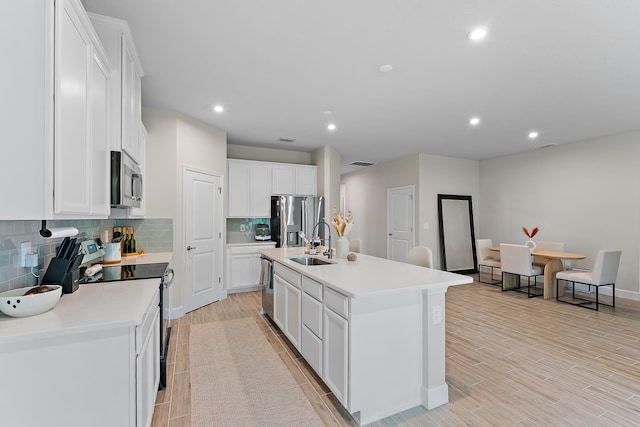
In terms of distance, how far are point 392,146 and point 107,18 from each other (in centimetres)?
472

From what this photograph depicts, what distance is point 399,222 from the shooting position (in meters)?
6.94

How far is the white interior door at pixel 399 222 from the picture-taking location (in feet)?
21.7

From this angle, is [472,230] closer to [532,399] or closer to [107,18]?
[532,399]

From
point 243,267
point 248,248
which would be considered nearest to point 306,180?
point 248,248

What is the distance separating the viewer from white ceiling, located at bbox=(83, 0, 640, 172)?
1997 millimetres

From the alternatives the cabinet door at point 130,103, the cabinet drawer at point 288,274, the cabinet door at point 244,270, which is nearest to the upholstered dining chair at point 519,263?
the cabinet drawer at point 288,274

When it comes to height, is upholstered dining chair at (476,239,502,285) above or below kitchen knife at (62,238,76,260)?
below

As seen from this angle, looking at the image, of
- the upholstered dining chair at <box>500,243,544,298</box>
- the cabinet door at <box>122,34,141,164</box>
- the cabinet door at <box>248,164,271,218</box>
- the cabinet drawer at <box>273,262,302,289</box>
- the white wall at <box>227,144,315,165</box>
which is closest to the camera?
the cabinet door at <box>122,34,141,164</box>

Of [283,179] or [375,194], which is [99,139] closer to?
[283,179]

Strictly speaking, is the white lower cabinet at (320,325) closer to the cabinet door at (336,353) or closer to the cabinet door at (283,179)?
the cabinet door at (336,353)

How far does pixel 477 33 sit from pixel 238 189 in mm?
4138

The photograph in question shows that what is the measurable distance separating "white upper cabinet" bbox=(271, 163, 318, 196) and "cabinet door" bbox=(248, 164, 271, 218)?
5.3 inches

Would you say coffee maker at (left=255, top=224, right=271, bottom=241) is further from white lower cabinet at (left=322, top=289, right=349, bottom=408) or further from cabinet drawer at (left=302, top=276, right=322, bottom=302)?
white lower cabinet at (left=322, top=289, right=349, bottom=408)

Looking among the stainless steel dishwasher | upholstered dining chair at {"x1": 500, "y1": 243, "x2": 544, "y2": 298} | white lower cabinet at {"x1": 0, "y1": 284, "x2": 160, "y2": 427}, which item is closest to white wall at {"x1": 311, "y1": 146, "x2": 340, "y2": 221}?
the stainless steel dishwasher
